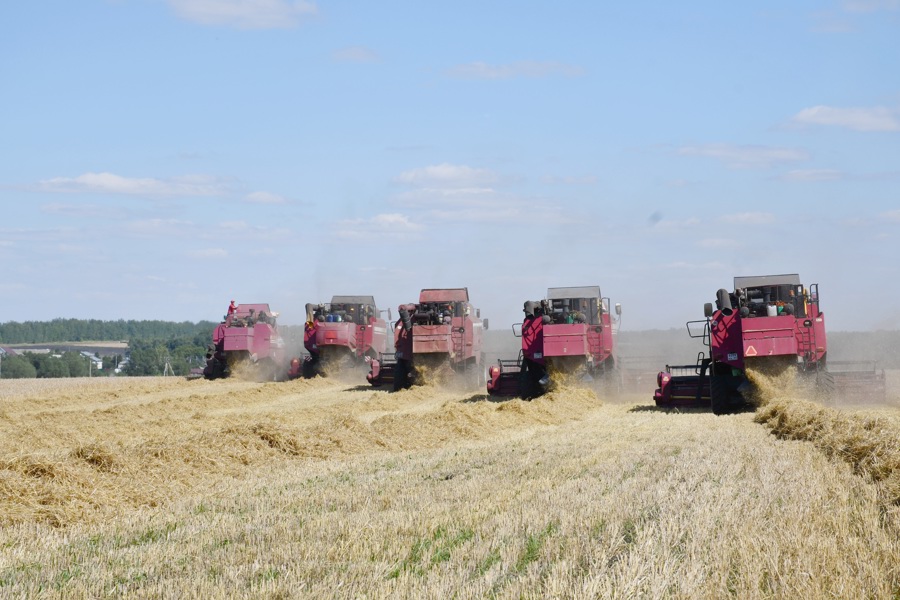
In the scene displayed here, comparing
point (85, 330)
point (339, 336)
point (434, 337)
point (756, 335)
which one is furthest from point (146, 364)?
point (85, 330)

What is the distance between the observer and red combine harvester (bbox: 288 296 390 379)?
33500 mm

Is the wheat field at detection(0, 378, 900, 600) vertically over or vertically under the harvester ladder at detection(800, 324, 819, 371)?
under

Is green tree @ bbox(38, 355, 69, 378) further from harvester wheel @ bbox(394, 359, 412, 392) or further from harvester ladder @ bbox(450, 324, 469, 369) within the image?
harvester ladder @ bbox(450, 324, 469, 369)

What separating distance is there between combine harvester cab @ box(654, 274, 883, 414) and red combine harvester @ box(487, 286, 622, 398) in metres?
3.43

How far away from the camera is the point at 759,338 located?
2022 centimetres

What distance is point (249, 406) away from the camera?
26312 millimetres

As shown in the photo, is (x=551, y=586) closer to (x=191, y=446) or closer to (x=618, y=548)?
(x=618, y=548)

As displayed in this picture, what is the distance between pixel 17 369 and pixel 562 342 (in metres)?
60.0

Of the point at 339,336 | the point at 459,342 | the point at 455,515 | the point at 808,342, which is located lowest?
the point at 455,515

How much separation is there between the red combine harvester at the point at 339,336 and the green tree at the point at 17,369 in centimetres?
4469

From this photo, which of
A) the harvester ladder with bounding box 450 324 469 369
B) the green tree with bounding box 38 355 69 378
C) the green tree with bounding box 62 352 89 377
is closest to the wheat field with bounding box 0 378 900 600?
the harvester ladder with bounding box 450 324 469 369

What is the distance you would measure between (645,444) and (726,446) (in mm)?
1172

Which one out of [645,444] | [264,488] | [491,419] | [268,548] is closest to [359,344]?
[491,419]

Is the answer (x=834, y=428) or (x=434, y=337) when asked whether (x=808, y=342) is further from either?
(x=434, y=337)
